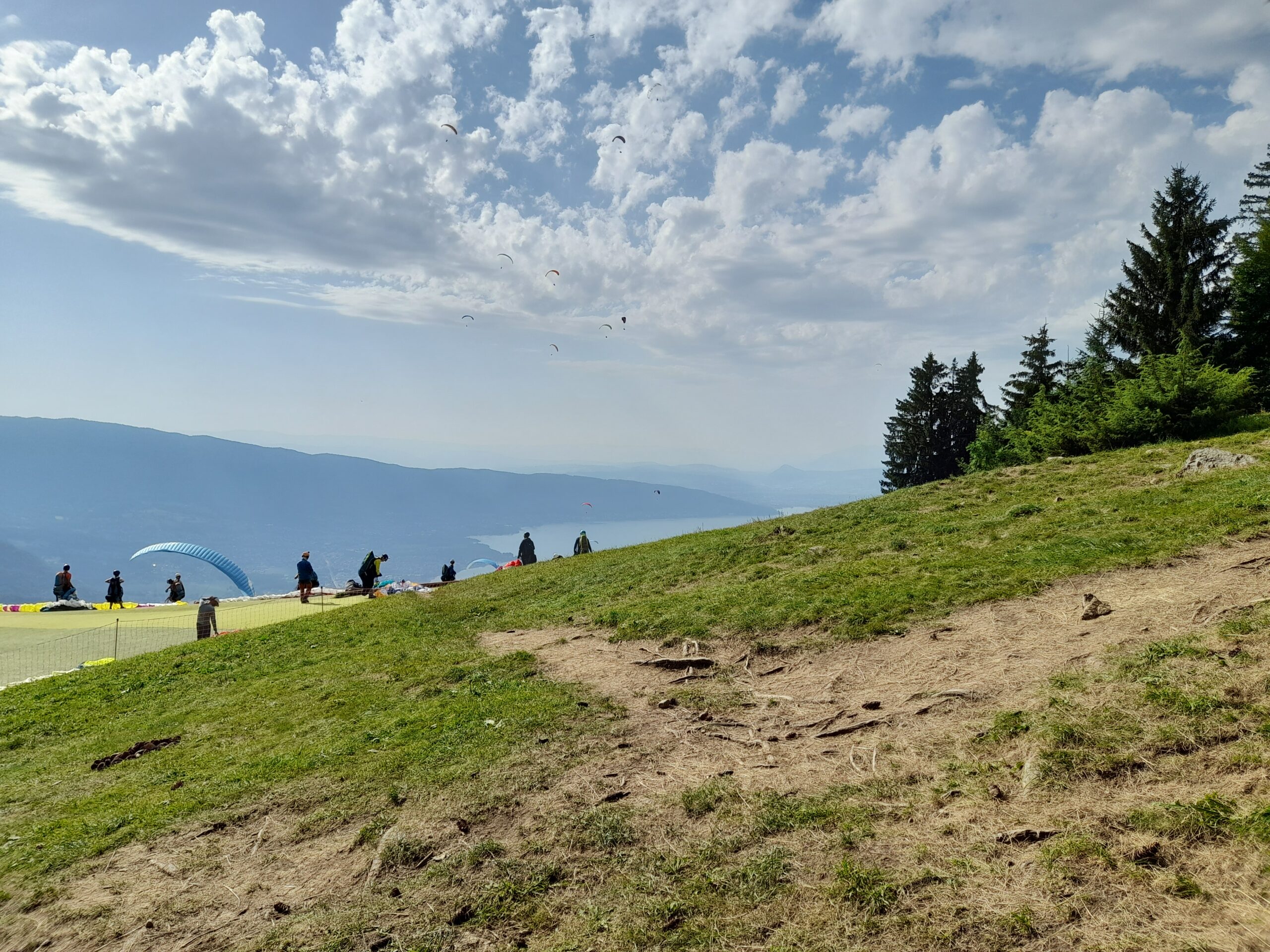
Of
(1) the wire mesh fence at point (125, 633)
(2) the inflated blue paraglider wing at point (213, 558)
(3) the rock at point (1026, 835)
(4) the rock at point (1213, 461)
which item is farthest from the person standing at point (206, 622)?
(4) the rock at point (1213, 461)

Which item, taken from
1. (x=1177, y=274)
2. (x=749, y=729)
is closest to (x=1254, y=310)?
(x=1177, y=274)

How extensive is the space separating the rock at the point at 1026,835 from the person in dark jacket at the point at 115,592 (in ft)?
139

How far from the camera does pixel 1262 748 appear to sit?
6.80m

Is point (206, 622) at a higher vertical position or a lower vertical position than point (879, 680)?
higher

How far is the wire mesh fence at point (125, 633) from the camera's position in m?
25.0

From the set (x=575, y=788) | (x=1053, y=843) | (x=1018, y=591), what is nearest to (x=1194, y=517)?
(x=1018, y=591)

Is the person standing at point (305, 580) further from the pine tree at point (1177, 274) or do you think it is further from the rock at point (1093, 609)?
the pine tree at point (1177, 274)

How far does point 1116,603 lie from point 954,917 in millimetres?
8892

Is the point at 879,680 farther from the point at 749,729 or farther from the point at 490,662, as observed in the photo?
the point at 490,662

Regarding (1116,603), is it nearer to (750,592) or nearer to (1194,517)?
(1194,517)

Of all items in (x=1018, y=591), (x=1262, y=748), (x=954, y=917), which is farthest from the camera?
(x=1018, y=591)

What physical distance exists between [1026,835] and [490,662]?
1176 centimetres

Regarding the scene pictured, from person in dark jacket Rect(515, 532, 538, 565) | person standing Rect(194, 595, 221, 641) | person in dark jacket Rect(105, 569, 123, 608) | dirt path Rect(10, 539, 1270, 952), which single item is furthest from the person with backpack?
dirt path Rect(10, 539, 1270, 952)

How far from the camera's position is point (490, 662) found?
15.9 meters
